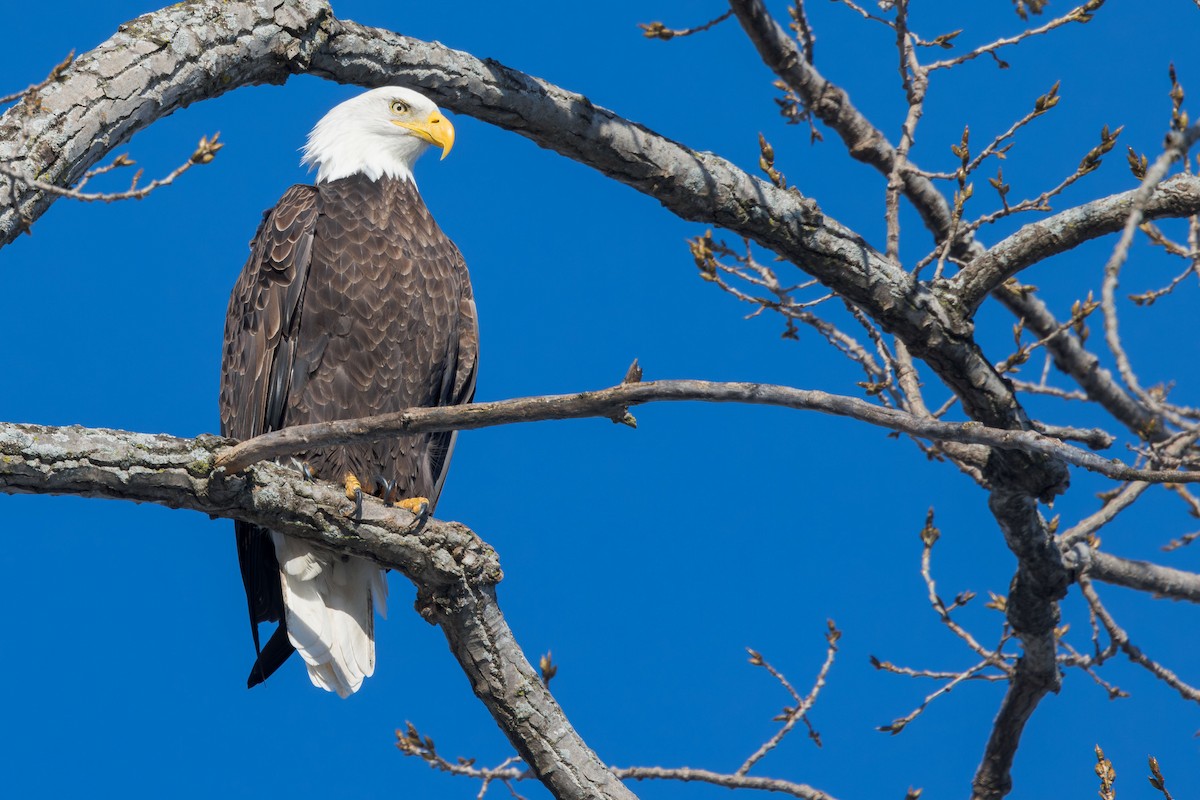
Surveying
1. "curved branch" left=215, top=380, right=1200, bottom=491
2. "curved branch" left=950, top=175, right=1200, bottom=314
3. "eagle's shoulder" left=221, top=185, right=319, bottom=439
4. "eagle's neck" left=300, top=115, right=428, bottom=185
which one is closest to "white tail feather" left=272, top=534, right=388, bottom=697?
"eagle's shoulder" left=221, top=185, right=319, bottom=439

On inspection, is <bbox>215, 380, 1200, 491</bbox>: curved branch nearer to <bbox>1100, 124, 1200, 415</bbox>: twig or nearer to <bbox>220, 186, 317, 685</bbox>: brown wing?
<bbox>1100, 124, 1200, 415</bbox>: twig

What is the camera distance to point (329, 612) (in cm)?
408

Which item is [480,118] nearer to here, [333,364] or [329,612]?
[333,364]

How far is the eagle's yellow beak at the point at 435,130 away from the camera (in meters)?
4.73

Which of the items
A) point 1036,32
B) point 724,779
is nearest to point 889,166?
point 1036,32

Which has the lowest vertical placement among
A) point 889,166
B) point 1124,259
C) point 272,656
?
point 1124,259

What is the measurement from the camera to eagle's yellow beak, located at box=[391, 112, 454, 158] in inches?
186

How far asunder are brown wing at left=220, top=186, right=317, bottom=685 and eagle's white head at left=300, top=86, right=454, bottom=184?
50 cm

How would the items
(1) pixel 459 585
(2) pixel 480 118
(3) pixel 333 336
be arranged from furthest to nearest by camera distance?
(3) pixel 333 336, (2) pixel 480 118, (1) pixel 459 585

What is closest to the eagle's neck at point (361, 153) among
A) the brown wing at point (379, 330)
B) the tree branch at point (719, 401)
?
the brown wing at point (379, 330)

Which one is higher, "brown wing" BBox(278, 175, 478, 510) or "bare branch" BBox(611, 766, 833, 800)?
"brown wing" BBox(278, 175, 478, 510)

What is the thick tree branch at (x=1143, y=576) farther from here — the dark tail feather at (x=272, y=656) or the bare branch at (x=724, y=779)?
the dark tail feather at (x=272, y=656)

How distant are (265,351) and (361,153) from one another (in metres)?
1.03

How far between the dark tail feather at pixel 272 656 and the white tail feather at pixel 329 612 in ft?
0.14
